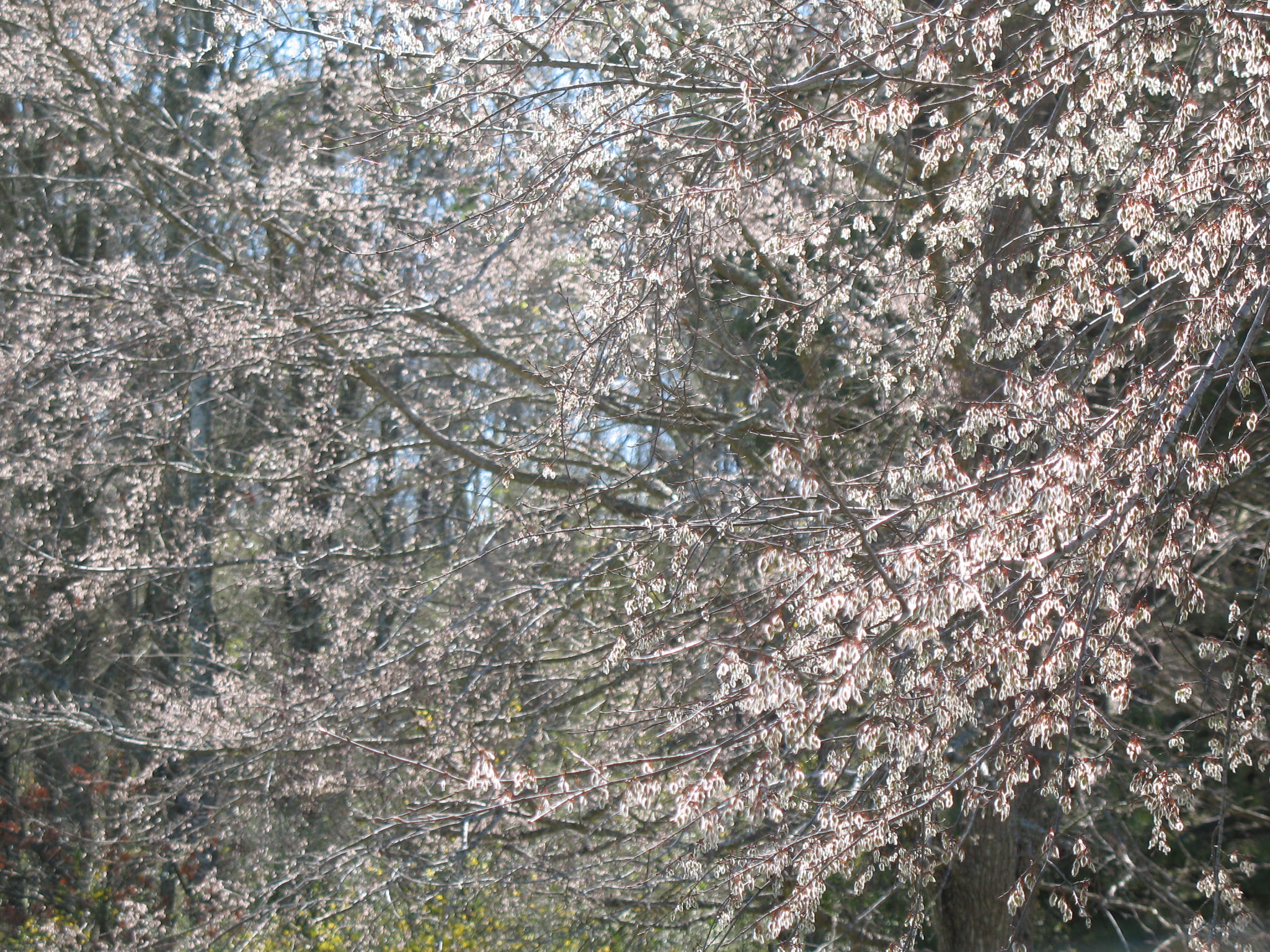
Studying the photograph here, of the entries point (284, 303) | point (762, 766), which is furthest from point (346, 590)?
point (762, 766)

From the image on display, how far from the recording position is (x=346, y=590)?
6.85 metres

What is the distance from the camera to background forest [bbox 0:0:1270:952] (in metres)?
3.08

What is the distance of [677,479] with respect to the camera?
5.69 metres

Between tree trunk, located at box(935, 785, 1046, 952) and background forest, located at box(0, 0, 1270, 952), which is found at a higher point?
background forest, located at box(0, 0, 1270, 952)

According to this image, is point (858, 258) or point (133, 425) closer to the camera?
point (858, 258)

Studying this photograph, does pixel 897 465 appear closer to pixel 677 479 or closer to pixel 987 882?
pixel 677 479

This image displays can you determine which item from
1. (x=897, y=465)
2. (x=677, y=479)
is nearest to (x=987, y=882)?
(x=897, y=465)

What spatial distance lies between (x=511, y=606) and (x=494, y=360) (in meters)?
1.36

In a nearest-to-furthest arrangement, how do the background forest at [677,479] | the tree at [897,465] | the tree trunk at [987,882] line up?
1. the tree at [897,465]
2. the background forest at [677,479]
3. the tree trunk at [987,882]

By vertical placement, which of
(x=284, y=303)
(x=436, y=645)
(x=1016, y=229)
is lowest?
(x=436, y=645)

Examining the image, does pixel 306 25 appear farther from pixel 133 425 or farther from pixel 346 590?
pixel 346 590

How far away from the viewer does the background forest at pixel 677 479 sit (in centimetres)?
308

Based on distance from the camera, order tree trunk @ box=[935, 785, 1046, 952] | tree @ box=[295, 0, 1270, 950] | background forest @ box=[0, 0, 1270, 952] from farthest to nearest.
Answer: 1. tree trunk @ box=[935, 785, 1046, 952]
2. background forest @ box=[0, 0, 1270, 952]
3. tree @ box=[295, 0, 1270, 950]

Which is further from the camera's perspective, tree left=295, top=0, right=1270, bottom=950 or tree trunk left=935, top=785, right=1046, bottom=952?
tree trunk left=935, top=785, right=1046, bottom=952
